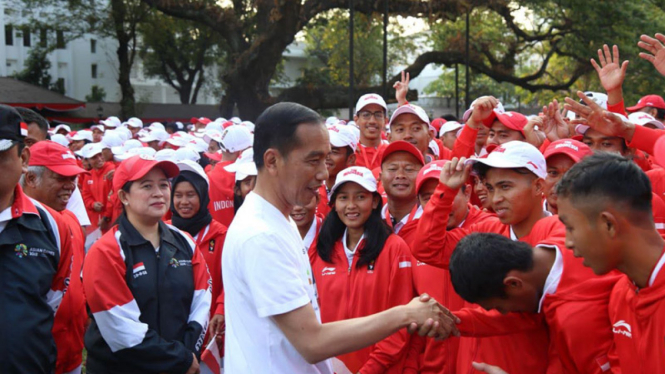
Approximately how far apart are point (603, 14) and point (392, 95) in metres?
10.1

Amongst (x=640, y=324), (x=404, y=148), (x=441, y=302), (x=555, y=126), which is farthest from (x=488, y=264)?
(x=555, y=126)

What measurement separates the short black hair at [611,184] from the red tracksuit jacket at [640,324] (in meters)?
0.25

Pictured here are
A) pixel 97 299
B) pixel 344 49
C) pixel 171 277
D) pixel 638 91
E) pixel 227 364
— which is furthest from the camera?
pixel 344 49

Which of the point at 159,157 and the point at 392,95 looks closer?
the point at 159,157

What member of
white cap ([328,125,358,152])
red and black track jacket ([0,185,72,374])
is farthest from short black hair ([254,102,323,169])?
white cap ([328,125,358,152])

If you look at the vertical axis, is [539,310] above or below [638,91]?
below

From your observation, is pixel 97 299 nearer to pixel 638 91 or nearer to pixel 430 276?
pixel 430 276

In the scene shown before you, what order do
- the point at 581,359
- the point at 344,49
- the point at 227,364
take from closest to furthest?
the point at 227,364
the point at 581,359
the point at 344,49

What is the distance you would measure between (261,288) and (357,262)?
1938 millimetres

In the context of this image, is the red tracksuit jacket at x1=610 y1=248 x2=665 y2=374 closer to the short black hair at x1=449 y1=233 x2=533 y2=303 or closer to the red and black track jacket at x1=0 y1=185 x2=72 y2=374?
the short black hair at x1=449 y1=233 x2=533 y2=303

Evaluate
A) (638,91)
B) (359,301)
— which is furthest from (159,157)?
(638,91)

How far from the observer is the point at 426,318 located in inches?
115

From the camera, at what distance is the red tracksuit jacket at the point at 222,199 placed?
24.0ft

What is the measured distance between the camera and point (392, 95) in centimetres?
3112
